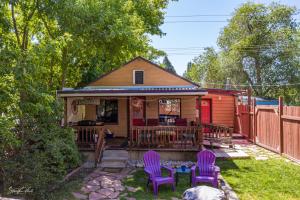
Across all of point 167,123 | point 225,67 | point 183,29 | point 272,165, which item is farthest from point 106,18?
point 225,67

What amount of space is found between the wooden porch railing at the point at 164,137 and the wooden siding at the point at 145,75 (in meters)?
4.36

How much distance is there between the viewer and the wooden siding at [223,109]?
17812 mm

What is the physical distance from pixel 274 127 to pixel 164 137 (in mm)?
4534

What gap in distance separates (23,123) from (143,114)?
8.04 metres

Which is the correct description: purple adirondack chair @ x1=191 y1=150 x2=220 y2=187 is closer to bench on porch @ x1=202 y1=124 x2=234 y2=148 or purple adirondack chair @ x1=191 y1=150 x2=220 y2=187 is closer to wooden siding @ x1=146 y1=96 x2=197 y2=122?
bench on porch @ x1=202 y1=124 x2=234 y2=148

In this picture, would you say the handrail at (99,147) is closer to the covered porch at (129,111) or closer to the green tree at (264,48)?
the covered porch at (129,111)

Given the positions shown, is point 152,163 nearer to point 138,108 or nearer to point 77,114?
point 138,108

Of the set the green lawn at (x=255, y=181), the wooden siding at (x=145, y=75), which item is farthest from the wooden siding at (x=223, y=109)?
the green lawn at (x=255, y=181)

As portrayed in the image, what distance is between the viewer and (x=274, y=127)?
36.9 ft

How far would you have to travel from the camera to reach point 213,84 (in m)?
40.8

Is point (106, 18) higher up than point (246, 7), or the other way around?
point (246, 7)

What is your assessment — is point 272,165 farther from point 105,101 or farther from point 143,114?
point 105,101

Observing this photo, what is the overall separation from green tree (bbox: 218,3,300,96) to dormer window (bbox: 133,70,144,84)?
2447 centimetres

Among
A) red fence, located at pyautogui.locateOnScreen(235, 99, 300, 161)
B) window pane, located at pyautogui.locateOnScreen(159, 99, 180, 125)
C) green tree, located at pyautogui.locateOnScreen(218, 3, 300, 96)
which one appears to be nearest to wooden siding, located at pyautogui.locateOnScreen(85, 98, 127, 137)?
window pane, located at pyautogui.locateOnScreen(159, 99, 180, 125)
